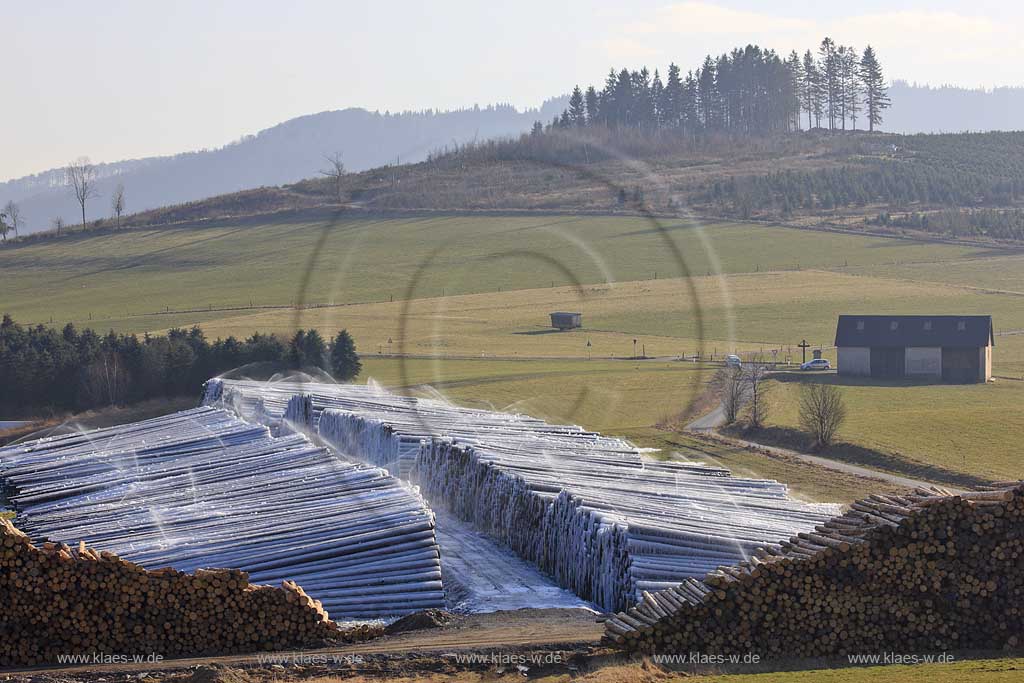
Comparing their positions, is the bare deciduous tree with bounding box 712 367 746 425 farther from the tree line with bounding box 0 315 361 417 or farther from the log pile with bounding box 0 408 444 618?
the log pile with bounding box 0 408 444 618

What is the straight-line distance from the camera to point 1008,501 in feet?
54.1

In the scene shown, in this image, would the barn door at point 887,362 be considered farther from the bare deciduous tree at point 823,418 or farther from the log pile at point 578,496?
the log pile at point 578,496

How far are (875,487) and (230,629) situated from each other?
22133 millimetres

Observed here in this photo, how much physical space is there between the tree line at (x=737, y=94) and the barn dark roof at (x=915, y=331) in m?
119

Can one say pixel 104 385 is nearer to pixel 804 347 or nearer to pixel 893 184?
pixel 804 347

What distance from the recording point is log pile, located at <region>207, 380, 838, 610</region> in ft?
64.6

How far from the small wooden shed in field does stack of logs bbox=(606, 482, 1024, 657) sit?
63979 millimetres

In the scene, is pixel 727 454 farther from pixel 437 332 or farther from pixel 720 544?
pixel 437 332

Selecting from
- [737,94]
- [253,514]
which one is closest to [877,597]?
[253,514]

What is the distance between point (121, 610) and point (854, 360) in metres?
54.7

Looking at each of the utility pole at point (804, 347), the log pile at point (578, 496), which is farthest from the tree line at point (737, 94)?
the log pile at point (578, 496)

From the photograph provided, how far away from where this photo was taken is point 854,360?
219 feet

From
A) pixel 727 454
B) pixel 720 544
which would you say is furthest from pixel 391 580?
pixel 727 454

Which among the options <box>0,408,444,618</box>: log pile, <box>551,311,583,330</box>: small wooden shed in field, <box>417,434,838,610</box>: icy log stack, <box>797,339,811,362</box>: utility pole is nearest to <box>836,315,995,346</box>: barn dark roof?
<box>797,339,811,362</box>: utility pole
